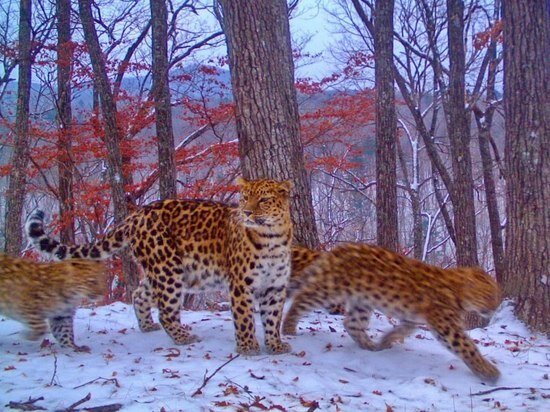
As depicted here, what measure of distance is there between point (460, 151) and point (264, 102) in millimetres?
8474

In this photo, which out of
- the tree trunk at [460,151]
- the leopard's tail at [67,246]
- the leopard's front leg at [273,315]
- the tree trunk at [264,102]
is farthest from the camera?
the tree trunk at [460,151]

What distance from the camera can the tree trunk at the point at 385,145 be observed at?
14.0m

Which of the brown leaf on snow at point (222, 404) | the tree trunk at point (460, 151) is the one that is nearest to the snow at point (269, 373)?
the brown leaf on snow at point (222, 404)

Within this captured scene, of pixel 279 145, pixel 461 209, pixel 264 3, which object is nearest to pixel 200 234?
pixel 279 145

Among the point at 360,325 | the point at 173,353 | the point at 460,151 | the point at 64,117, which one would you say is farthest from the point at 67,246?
the point at 64,117

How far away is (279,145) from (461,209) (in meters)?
8.25

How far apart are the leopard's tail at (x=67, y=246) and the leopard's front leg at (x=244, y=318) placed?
1567mm

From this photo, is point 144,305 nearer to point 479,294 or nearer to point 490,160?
point 479,294

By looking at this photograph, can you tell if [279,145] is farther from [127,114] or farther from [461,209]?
[127,114]

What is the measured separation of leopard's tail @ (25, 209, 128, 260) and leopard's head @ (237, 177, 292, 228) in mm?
1623

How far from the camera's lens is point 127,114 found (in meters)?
18.0

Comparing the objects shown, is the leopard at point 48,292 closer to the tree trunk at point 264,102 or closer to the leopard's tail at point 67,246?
the leopard's tail at point 67,246

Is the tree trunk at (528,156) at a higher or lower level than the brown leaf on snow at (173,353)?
higher

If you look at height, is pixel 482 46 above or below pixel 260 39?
above
